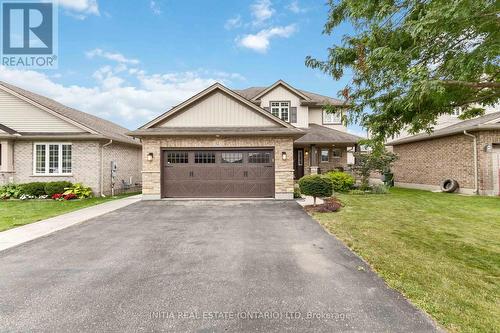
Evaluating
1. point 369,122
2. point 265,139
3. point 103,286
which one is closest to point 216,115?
point 265,139

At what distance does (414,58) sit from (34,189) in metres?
18.1

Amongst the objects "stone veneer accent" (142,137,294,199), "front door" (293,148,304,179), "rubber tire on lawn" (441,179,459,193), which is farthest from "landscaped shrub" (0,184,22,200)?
"rubber tire on lawn" (441,179,459,193)

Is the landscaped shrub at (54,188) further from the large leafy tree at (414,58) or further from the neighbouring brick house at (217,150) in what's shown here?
the large leafy tree at (414,58)

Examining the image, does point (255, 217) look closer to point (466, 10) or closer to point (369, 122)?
point (369, 122)

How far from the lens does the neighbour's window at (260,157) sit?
500 inches

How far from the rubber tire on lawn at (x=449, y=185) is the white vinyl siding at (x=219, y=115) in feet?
38.8

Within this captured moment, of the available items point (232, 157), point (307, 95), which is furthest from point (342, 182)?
point (307, 95)

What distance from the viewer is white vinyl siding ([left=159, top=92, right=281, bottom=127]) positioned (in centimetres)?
1304

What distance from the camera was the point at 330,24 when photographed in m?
5.62

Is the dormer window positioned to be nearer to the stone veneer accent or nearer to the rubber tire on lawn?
the stone veneer accent

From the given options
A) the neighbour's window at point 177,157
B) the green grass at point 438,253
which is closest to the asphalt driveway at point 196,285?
the green grass at point 438,253

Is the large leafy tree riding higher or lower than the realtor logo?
lower

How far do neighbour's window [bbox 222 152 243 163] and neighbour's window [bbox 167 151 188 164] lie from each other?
209 cm

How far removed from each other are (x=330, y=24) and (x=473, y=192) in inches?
571
